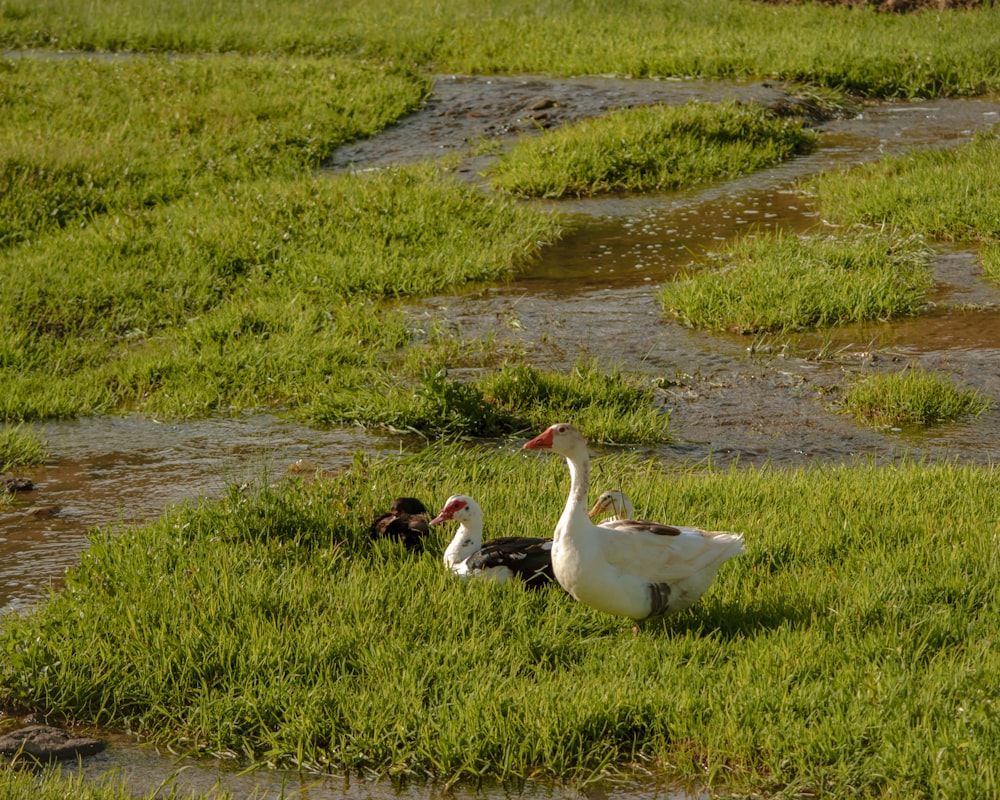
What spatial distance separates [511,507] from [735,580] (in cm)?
144

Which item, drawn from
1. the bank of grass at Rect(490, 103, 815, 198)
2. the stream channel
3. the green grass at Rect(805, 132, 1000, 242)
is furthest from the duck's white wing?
the bank of grass at Rect(490, 103, 815, 198)

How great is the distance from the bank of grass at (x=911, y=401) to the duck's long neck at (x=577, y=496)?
11.0ft

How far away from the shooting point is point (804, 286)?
1017 cm

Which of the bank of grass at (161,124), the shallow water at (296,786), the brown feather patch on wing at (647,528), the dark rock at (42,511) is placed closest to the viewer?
the shallow water at (296,786)

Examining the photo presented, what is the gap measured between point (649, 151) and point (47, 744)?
34.7ft

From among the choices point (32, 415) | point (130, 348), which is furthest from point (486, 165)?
point (32, 415)

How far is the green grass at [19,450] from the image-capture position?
25.9 feet

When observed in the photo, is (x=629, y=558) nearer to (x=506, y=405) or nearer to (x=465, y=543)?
(x=465, y=543)

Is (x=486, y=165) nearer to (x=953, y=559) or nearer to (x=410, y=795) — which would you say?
A: (x=953, y=559)

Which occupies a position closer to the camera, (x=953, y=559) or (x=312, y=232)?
(x=953, y=559)

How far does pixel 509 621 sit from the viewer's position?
5.51 m

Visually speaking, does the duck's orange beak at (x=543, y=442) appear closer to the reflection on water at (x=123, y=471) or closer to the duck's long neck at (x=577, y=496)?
the duck's long neck at (x=577, y=496)


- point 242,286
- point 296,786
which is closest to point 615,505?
point 296,786

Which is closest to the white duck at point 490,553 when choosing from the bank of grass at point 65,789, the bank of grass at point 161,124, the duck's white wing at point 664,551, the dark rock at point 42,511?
the duck's white wing at point 664,551
